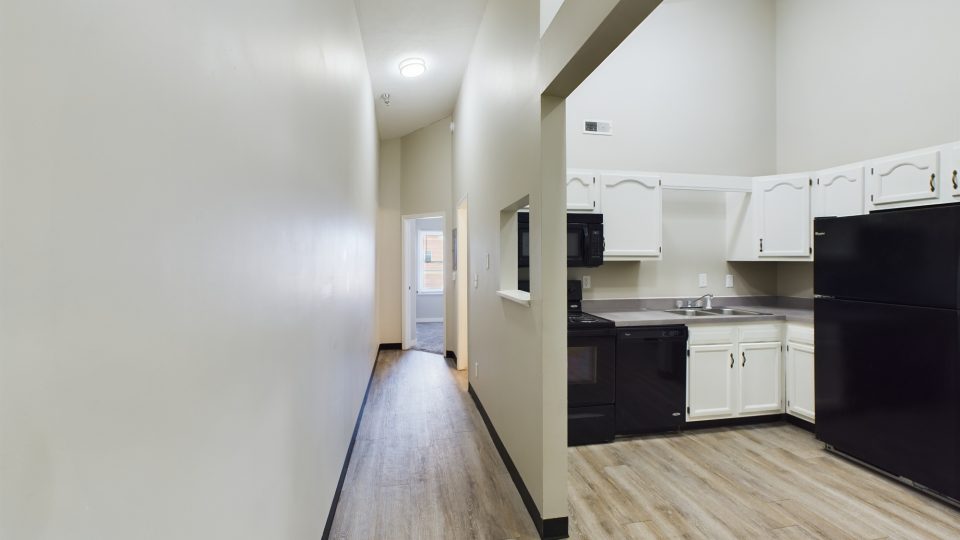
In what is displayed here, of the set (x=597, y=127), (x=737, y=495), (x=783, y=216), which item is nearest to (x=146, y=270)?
(x=737, y=495)

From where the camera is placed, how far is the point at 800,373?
3.35m

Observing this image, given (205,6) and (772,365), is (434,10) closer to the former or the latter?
(205,6)

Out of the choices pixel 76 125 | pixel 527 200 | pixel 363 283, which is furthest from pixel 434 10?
pixel 76 125

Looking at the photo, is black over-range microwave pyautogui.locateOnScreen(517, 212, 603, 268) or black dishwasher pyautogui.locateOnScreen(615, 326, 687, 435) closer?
black dishwasher pyautogui.locateOnScreen(615, 326, 687, 435)

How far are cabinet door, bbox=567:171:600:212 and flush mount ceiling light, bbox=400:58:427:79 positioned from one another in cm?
167

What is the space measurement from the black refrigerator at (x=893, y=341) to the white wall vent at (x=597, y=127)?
1767 mm

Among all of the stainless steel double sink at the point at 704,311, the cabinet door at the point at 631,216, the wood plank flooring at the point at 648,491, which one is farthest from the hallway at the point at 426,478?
the stainless steel double sink at the point at 704,311

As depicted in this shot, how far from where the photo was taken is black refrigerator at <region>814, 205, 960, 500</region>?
7.64 ft

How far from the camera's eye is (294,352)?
1396mm

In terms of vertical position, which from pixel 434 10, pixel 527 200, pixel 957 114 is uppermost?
pixel 434 10

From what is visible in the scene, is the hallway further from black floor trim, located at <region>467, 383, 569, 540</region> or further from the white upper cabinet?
the white upper cabinet

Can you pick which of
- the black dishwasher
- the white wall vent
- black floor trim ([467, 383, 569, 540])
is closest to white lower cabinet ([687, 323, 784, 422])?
the black dishwasher

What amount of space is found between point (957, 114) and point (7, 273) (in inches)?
181

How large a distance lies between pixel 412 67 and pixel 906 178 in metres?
3.80
